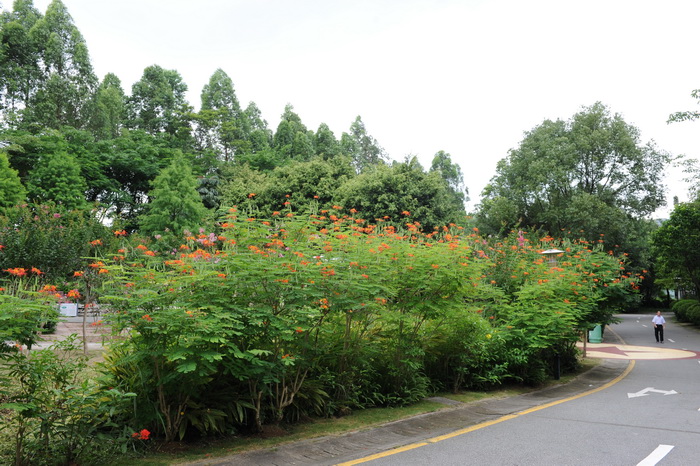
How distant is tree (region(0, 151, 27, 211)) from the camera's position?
2713 cm

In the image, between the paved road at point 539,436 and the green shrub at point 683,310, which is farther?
the green shrub at point 683,310

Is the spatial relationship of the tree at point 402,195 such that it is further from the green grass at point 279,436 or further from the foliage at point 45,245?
the green grass at point 279,436

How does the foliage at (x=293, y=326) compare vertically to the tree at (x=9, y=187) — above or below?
below

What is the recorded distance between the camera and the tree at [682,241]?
30.9 metres

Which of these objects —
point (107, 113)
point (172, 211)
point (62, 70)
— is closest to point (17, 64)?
point (62, 70)

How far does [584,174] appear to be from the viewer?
33.3 m

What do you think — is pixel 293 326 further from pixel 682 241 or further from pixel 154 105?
pixel 154 105

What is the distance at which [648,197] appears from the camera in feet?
107

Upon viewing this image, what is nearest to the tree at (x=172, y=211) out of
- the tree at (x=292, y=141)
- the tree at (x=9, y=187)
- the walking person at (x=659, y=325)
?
the tree at (x=9, y=187)

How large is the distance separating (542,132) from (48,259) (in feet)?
103

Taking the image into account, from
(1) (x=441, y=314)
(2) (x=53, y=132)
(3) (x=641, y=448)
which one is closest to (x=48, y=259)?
(1) (x=441, y=314)

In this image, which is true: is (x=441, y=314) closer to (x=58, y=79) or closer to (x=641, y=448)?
(x=641, y=448)

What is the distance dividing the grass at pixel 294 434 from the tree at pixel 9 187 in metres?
27.0

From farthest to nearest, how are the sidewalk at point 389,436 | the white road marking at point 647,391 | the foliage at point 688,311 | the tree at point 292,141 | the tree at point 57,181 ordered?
the tree at point 292,141 → the foliage at point 688,311 → the tree at point 57,181 → the white road marking at point 647,391 → the sidewalk at point 389,436
